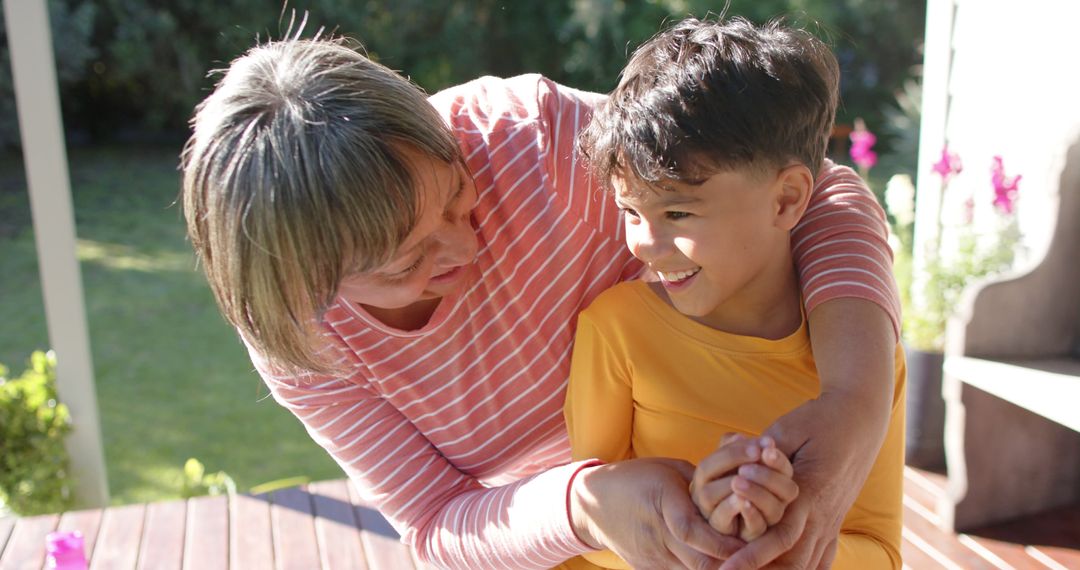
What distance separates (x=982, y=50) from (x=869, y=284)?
2306mm

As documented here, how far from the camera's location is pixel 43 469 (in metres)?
3.63

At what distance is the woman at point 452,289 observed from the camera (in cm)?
121

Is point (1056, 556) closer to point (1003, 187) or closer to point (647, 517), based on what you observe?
point (1003, 187)

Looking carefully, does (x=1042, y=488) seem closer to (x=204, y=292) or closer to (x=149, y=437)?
(x=149, y=437)

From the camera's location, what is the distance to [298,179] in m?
1.19

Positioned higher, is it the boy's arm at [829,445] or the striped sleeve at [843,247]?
the striped sleeve at [843,247]

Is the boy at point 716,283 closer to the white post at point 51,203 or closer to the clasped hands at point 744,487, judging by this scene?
the clasped hands at point 744,487

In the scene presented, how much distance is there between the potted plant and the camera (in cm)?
306

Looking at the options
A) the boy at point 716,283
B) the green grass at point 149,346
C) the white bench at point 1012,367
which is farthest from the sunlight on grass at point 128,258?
the boy at point 716,283

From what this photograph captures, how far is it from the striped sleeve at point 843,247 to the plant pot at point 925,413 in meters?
1.66

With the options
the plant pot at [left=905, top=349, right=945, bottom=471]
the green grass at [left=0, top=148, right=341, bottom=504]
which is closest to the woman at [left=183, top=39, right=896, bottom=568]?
the plant pot at [left=905, top=349, right=945, bottom=471]

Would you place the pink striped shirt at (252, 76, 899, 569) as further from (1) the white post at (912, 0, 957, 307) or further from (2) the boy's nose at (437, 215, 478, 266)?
(1) the white post at (912, 0, 957, 307)

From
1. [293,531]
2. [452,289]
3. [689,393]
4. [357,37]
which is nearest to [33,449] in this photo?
[293,531]

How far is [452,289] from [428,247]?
15cm
